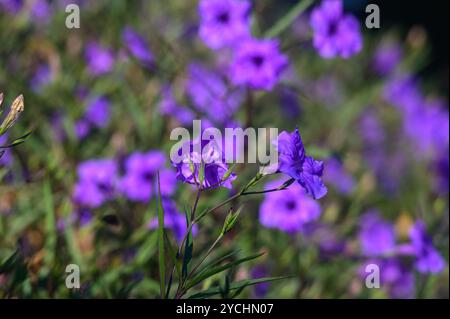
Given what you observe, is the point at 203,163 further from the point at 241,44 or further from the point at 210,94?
the point at 210,94

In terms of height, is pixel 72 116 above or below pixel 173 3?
below

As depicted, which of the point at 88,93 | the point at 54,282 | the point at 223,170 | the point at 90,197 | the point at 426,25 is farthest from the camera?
the point at 426,25

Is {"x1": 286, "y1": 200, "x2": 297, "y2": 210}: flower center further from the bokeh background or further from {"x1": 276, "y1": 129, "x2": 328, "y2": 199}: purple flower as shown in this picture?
{"x1": 276, "y1": 129, "x2": 328, "y2": 199}: purple flower

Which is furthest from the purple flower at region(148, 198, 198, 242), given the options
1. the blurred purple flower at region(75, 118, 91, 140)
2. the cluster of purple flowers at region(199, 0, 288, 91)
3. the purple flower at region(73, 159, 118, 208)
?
the blurred purple flower at region(75, 118, 91, 140)

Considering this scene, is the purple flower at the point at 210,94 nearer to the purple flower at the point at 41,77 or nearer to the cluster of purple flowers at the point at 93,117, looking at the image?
the cluster of purple flowers at the point at 93,117

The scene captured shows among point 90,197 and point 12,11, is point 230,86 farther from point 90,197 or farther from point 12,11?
point 12,11

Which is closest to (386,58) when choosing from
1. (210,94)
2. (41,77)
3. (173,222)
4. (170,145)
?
(210,94)

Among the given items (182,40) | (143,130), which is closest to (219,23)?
(143,130)
